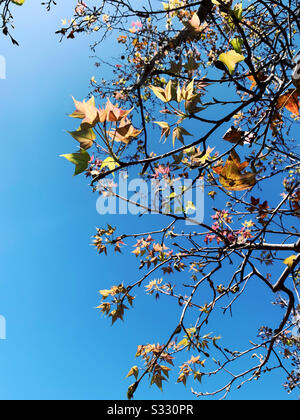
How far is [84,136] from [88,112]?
0.22ft

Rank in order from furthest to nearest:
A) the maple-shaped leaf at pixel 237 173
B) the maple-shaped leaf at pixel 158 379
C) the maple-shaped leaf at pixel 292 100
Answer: the maple-shaped leaf at pixel 158 379, the maple-shaped leaf at pixel 292 100, the maple-shaped leaf at pixel 237 173

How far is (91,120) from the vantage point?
79 cm

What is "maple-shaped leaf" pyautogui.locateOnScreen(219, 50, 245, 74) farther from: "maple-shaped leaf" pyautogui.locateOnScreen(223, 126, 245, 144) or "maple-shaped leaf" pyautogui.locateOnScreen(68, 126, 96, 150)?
"maple-shaped leaf" pyautogui.locateOnScreen(68, 126, 96, 150)

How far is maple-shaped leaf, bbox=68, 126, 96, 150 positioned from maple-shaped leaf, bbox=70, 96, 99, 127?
17 mm

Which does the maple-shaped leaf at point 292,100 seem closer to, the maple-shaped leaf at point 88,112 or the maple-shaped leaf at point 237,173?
A: the maple-shaped leaf at point 237,173

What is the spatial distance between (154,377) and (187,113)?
1.55 metres

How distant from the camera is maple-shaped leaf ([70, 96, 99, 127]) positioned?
776 mm

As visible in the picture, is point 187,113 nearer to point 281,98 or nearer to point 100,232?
point 281,98

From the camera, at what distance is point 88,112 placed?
785 millimetres

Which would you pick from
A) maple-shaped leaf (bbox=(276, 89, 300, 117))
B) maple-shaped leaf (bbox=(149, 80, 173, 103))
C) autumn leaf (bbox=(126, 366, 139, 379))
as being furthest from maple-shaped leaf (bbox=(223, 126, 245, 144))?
autumn leaf (bbox=(126, 366, 139, 379))

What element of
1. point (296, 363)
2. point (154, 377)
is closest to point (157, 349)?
point (154, 377)

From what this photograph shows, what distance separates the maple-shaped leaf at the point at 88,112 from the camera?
776 mm

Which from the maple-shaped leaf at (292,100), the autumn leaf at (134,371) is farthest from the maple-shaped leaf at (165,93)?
the autumn leaf at (134,371)

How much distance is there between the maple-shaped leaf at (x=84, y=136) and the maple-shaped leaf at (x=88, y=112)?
0.02 meters
